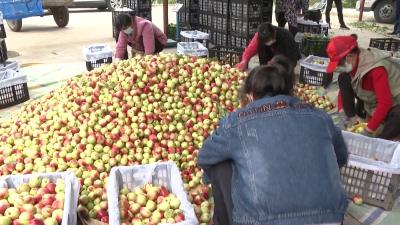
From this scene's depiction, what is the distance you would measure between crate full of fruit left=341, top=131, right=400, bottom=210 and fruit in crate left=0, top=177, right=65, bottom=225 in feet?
7.58

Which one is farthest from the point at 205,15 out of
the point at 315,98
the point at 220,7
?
the point at 315,98

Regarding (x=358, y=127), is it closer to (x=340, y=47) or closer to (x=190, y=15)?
(x=340, y=47)

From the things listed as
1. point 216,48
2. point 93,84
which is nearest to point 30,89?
point 93,84

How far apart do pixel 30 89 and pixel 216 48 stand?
3229mm

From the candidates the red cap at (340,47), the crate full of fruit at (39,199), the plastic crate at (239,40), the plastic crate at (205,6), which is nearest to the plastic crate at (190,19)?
the plastic crate at (205,6)

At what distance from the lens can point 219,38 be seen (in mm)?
8781

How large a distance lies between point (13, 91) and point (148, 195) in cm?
392

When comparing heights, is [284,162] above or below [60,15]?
below

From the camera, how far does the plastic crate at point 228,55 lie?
651 centimetres

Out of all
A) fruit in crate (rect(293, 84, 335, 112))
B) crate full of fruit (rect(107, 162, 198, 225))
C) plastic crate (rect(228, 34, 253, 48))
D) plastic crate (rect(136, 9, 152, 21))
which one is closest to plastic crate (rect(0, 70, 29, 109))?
crate full of fruit (rect(107, 162, 198, 225))

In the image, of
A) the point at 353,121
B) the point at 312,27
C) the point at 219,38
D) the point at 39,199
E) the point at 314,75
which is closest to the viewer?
the point at 39,199

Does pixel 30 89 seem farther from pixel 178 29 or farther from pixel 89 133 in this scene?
pixel 178 29

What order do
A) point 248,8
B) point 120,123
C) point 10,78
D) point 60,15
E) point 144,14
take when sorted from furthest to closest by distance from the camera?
point 60,15, point 144,14, point 248,8, point 10,78, point 120,123

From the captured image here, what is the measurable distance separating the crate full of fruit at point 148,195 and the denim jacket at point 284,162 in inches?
24.8
